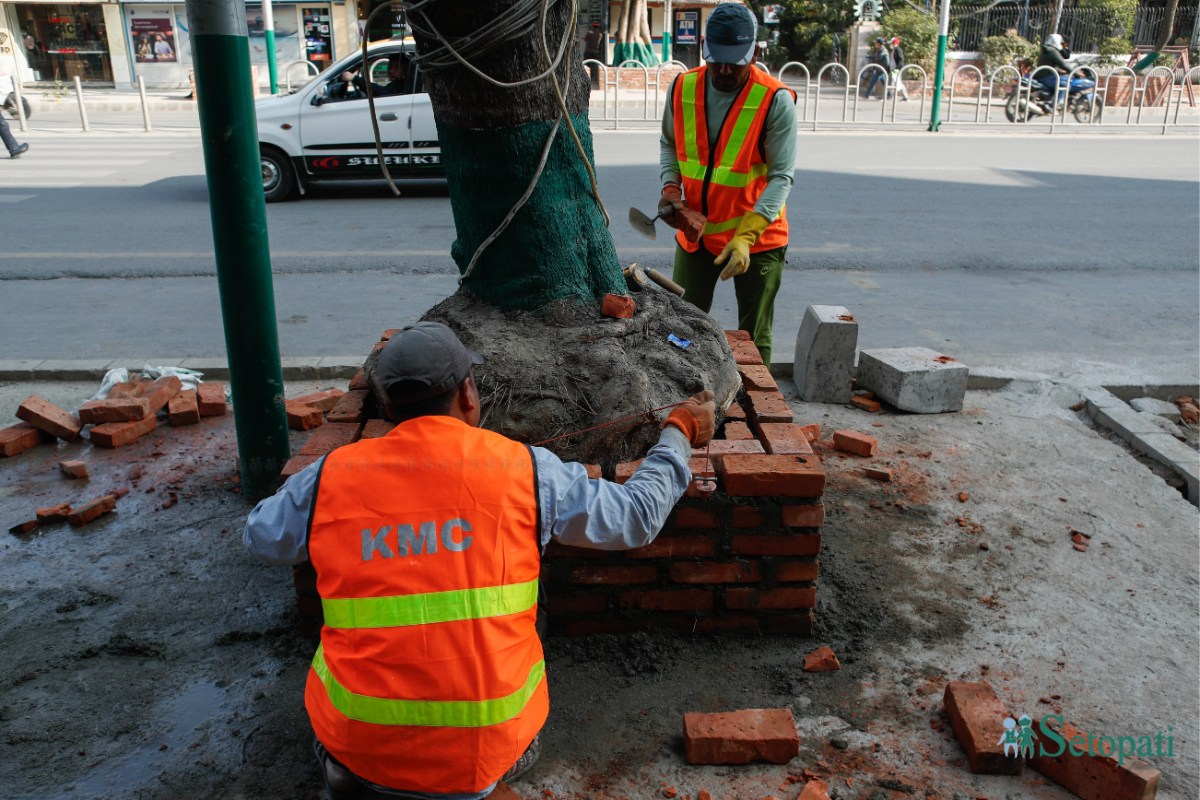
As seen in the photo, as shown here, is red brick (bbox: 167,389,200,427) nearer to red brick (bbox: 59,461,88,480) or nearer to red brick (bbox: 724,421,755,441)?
red brick (bbox: 59,461,88,480)

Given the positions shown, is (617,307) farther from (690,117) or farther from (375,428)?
(690,117)

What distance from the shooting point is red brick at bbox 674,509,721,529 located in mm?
3113

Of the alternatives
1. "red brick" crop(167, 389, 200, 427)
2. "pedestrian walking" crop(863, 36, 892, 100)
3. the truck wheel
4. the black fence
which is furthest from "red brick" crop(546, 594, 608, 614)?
the black fence

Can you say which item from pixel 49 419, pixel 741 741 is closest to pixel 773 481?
pixel 741 741

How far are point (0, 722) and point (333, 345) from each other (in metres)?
3.87

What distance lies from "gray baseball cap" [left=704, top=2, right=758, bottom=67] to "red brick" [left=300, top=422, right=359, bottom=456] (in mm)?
2323

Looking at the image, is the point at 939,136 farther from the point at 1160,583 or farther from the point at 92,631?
the point at 92,631

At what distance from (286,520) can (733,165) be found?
3.12 metres

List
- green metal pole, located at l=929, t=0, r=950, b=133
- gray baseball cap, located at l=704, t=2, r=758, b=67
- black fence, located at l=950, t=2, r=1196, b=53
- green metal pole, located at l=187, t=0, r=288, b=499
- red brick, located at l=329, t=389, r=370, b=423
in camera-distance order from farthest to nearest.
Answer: black fence, located at l=950, t=2, r=1196, b=53 < green metal pole, located at l=929, t=0, r=950, b=133 < gray baseball cap, located at l=704, t=2, r=758, b=67 < green metal pole, located at l=187, t=0, r=288, b=499 < red brick, located at l=329, t=389, r=370, b=423

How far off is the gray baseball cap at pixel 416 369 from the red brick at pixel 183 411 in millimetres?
3315

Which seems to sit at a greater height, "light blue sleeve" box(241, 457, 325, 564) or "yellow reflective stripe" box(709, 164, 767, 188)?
"yellow reflective stripe" box(709, 164, 767, 188)

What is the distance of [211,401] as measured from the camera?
5270mm

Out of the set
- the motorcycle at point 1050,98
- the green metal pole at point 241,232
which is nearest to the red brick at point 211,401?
the green metal pole at point 241,232

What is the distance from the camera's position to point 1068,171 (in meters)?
13.9
